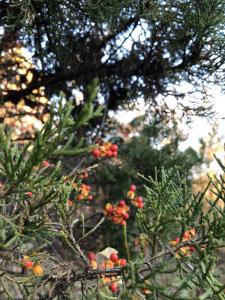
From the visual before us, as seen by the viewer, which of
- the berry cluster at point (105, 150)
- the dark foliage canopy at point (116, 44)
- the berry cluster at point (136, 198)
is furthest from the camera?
the berry cluster at point (105, 150)

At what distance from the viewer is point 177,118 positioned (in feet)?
15.4

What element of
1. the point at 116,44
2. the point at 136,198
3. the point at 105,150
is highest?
the point at 116,44

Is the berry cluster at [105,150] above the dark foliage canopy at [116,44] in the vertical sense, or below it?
below

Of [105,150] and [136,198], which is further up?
[105,150]

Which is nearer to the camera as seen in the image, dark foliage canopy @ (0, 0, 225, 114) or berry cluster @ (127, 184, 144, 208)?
dark foliage canopy @ (0, 0, 225, 114)

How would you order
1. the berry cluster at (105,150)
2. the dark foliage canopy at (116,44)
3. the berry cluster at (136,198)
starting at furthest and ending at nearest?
the berry cluster at (105,150)
the berry cluster at (136,198)
the dark foliage canopy at (116,44)

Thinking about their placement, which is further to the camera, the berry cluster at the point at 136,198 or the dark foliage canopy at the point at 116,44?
the berry cluster at the point at 136,198

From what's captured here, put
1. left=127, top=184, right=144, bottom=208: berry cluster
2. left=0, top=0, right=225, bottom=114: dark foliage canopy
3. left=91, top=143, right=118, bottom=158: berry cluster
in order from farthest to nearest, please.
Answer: left=91, top=143, right=118, bottom=158: berry cluster
left=127, top=184, right=144, bottom=208: berry cluster
left=0, top=0, right=225, bottom=114: dark foliage canopy

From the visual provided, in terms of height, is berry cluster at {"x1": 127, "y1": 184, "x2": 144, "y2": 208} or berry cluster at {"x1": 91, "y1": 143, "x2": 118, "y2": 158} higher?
berry cluster at {"x1": 91, "y1": 143, "x2": 118, "y2": 158}

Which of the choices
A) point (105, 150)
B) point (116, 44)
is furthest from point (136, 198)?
point (116, 44)

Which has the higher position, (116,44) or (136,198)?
(116,44)

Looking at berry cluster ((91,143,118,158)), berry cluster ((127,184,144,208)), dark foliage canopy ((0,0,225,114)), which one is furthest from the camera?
berry cluster ((91,143,118,158))

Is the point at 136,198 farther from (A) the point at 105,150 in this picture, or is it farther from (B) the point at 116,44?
(B) the point at 116,44

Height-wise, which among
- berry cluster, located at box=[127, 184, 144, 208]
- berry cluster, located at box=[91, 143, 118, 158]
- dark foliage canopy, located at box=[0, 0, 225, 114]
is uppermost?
dark foliage canopy, located at box=[0, 0, 225, 114]
